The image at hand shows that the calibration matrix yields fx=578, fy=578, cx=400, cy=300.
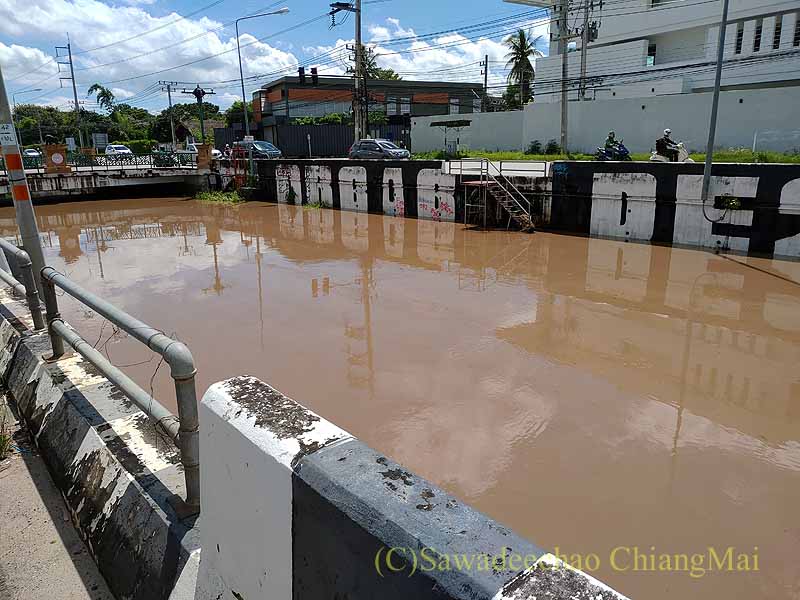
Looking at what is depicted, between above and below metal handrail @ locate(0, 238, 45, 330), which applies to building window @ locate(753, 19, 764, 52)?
above

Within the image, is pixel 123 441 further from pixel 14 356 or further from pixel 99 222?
pixel 99 222

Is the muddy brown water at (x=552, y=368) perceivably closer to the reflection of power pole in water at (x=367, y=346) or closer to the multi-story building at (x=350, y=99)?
the reflection of power pole in water at (x=367, y=346)

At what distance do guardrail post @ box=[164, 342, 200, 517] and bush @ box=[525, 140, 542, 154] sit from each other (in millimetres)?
35168

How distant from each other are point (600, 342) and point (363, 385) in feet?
11.8

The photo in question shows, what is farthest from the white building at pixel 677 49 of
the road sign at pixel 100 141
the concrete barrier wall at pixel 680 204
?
the road sign at pixel 100 141

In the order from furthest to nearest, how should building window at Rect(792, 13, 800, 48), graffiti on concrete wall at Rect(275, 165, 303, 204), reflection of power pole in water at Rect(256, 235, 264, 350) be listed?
building window at Rect(792, 13, 800, 48), graffiti on concrete wall at Rect(275, 165, 303, 204), reflection of power pole in water at Rect(256, 235, 264, 350)

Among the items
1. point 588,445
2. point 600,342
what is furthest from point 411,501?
point 600,342

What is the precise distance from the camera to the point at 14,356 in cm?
504

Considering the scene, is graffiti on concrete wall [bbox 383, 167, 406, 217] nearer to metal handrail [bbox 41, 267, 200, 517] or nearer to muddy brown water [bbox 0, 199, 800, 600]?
muddy brown water [bbox 0, 199, 800, 600]

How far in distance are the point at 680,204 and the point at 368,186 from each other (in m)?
12.0

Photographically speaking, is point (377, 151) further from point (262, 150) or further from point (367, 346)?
point (367, 346)

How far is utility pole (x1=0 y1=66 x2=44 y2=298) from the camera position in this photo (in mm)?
5754

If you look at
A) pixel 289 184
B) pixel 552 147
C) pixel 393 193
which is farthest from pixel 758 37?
pixel 289 184

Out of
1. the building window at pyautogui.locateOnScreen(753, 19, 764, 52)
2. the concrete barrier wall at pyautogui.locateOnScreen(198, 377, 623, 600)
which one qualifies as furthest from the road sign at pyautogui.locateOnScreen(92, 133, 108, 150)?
the concrete barrier wall at pyautogui.locateOnScreen(198, 377, 623, 600)
